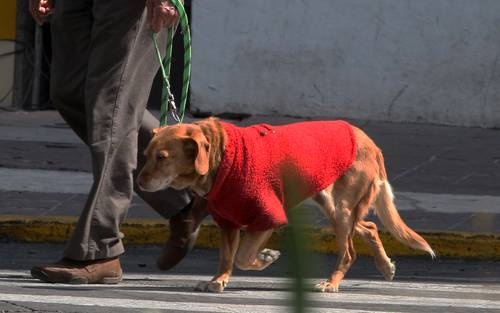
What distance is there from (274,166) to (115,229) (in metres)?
0.77

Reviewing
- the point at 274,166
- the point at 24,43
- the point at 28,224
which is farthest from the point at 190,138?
the point at 24,43

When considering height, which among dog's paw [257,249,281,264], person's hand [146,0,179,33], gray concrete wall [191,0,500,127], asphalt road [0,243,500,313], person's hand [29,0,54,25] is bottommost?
gray concrete wall [191,0,500,127]

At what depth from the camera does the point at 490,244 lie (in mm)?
6688

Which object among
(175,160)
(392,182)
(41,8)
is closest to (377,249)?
(175,160)

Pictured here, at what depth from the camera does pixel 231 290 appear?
4.86 metres

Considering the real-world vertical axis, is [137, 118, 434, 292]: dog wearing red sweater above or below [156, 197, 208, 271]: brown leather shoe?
above

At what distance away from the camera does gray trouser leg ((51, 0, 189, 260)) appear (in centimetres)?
479

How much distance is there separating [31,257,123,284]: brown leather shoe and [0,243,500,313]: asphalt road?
1.6 inches

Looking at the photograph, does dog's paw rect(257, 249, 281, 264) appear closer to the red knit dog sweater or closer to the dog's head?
the red knit dog sweater

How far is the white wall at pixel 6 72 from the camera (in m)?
11.7

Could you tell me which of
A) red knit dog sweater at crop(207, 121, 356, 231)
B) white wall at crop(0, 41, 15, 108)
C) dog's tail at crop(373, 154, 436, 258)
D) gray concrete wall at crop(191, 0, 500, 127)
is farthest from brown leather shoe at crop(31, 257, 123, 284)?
white wall at crop(0, 41, 15, 108)

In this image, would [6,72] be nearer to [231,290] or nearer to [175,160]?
[231,290]

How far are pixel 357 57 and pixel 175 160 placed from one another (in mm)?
6989

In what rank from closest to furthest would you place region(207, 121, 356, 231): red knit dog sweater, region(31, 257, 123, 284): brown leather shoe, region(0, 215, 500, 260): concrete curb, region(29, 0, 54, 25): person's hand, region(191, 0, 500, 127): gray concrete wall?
region(207, 121, 356, 231): red knit dog sweater
region(31, 257, 123, 284): brown leather shoe
region(29, 0, 54, 25): person's hand
region(0, 215, 500, 260): concrete curb
region(191, 0, 500, 127): gray concrete wall
